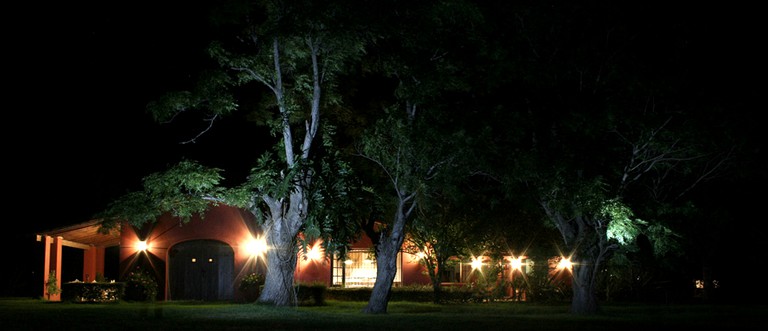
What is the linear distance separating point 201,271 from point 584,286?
1377 cm

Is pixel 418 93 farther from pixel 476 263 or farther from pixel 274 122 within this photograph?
pixel 476 263

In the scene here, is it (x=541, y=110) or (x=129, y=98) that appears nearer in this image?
(x=541, y=110)

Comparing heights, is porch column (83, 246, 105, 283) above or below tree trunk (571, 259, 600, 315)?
above

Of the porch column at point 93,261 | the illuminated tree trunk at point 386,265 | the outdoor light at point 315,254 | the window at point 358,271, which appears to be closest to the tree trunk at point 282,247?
the illuminated tree trunk at point 386,265

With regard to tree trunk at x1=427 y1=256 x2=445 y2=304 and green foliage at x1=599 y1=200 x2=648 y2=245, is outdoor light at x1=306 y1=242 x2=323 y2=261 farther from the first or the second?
green foliage at x1=599 y1=200 x2=648 y2=245

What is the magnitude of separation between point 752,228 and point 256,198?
2091 centimetres

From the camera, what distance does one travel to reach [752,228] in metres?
34.2

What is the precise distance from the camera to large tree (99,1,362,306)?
76.7ft

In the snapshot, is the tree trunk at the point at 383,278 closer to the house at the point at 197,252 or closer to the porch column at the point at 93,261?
the house at the point at 197,252

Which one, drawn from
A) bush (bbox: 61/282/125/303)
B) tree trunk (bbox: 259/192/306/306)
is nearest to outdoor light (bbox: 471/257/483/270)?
tree trunk (bbox: 259/192/306/306)

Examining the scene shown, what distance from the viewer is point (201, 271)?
30906 mm

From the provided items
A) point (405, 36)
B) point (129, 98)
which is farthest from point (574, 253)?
point (129, 98)

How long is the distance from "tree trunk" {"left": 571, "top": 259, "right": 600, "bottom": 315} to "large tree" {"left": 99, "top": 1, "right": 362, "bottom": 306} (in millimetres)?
7671

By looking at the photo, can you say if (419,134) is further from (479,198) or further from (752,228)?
(752,228)
